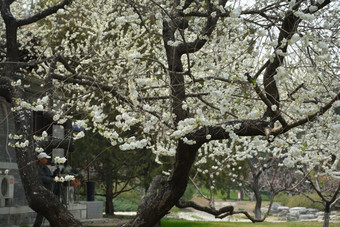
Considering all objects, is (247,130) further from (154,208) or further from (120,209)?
(120,209)

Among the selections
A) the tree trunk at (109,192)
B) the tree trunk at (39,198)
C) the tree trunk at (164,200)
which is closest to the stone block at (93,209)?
the tree trunk at (109,192)

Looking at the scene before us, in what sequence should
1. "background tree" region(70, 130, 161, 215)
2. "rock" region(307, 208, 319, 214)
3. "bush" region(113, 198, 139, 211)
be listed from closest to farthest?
"background tree" region(70, 130, 161, 215)
"bush" region(113, 198, 139, 211)
"rock" region(307, 208, 319, 214)

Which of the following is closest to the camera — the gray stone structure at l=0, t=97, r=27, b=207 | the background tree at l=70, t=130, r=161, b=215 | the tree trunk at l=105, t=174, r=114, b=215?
the gray stone structure at l=0, t=97, r=27, b=207

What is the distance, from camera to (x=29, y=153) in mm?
7168

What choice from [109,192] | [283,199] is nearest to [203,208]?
[109,192]

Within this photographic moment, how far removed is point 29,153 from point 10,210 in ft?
14.5

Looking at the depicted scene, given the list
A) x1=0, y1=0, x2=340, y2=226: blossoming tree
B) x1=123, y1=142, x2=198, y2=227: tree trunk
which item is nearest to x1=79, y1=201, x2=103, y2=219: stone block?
x1=0, y1=0, x2=340, y2=226: blossoming tree

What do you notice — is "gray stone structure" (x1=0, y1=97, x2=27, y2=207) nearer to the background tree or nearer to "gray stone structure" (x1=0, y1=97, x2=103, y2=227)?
"gray stone structure" (x1=0, y1=97, x2=103, y2=227)

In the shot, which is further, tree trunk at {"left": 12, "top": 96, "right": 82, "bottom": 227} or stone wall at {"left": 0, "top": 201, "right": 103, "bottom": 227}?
stone wall at {"left": 0, "top": 201, "right": 103, "bottom": 227}

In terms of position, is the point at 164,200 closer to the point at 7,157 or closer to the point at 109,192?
the point at 7,157

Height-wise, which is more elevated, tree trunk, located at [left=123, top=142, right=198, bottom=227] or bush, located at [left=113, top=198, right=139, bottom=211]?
tree trunk, located at [left=123, top=142, right=198, bottom=227]

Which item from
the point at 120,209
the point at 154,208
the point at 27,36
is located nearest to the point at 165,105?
the point at 154,208

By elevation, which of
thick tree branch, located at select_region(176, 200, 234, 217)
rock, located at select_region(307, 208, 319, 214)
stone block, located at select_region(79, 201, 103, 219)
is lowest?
rock, located at select_region(307, 208, 319, 214)

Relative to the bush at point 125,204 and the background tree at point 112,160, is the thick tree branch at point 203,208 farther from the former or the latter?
the bush at point 125,204
